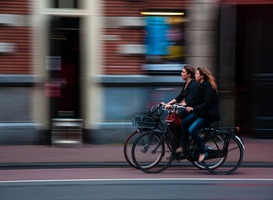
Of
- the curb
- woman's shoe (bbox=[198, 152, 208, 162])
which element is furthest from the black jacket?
the curb

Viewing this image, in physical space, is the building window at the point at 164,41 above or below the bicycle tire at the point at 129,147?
above

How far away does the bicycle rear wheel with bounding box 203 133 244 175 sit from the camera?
29.6 ft

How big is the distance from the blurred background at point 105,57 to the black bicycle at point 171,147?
2.69m

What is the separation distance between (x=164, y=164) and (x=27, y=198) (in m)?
2.93

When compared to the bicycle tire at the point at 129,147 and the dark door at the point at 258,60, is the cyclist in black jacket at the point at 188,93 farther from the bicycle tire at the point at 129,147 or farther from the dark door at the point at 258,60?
the dark door at the point at 258,60

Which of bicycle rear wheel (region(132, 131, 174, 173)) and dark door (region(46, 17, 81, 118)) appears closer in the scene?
bicycle rear wheel (region(132, 131, 174, 173))

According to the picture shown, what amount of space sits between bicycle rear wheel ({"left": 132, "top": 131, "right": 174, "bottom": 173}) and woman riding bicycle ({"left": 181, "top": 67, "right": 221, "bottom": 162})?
35 centimetres

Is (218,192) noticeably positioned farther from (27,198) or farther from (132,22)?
(132,22)

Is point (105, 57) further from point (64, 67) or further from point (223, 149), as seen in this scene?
point (223, 149)

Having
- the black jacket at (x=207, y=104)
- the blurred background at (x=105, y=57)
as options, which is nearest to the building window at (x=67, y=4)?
the blurred background at (x=105, y=57)

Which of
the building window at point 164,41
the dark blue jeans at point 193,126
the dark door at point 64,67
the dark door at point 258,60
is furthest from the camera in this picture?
the dark door at point 258,60

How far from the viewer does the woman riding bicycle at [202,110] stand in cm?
877

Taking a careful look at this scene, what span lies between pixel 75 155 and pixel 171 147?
2.21 m

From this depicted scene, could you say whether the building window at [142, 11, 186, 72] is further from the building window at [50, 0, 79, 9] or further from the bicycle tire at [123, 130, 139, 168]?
the bicycle tire at [123, 130, 139, 168]
